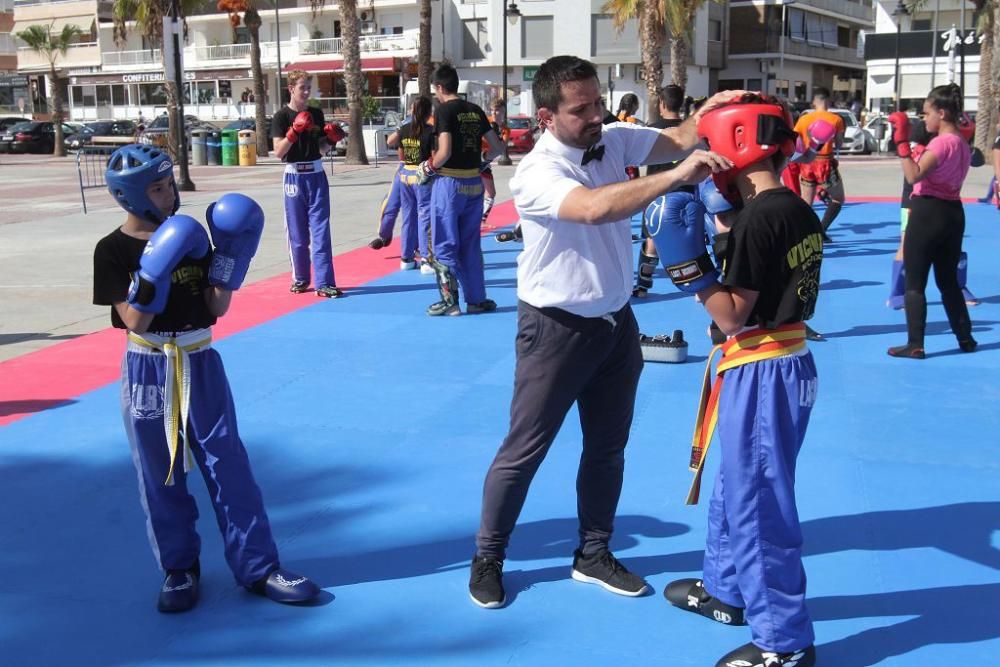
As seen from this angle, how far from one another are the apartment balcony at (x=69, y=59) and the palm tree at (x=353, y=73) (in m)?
34.0

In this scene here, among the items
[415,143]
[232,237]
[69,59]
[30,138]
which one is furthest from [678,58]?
[69,59]

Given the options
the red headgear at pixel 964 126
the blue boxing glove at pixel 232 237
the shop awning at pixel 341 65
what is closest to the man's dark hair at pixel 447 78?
the red headgear at pixel 964 126

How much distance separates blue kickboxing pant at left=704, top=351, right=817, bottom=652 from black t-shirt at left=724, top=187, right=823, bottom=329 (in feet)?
0.56

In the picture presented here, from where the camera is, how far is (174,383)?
11.4ft

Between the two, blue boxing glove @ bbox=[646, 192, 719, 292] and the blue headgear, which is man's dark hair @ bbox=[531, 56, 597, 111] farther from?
the blue headgear

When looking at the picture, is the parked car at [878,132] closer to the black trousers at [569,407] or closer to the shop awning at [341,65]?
the shop awning at [341,65]

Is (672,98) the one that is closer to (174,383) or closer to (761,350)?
(761,350)

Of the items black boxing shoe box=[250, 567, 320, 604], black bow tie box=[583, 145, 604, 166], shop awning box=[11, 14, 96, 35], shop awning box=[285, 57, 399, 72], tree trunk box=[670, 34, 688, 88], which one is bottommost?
black boxing shoe box=[250, 567, 320, 604]

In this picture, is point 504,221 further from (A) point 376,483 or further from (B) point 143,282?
(B) point 143,282

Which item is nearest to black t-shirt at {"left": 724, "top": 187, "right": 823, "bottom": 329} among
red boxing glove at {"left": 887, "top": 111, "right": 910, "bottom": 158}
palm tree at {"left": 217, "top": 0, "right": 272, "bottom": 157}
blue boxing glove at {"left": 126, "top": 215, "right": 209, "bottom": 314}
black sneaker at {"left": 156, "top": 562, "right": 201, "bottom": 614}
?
blue boxing glove at {"left": 126, "top": 215, "right": 209, "bottom": 314}

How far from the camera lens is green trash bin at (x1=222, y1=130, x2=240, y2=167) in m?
31.1

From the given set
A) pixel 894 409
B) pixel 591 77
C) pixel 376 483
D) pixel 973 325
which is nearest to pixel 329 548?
pixel 376 483

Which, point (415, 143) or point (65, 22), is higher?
point (65, 22)

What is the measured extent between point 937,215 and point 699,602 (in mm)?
4325
